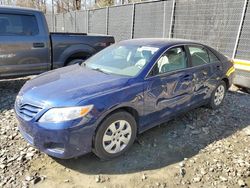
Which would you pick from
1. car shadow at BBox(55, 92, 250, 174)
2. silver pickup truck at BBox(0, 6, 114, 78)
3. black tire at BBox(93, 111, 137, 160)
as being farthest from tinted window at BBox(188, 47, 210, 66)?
silver pickup truck at BBox(0, 6, 114, 78)

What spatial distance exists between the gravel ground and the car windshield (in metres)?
1.12

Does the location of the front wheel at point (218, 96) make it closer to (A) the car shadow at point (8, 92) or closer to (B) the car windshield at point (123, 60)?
(B) the car windshield at point (123, 60)

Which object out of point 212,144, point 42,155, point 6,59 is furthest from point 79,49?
point 212,144

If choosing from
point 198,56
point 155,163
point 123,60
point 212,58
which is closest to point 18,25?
point 123,60

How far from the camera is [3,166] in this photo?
3.10m

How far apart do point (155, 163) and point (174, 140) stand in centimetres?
74

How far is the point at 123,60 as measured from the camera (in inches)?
153

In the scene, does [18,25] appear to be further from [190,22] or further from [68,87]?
[190,22]

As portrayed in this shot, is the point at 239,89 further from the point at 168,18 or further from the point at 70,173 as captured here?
the point at 70,173

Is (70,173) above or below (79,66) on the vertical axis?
below

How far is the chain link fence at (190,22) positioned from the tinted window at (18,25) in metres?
5.02

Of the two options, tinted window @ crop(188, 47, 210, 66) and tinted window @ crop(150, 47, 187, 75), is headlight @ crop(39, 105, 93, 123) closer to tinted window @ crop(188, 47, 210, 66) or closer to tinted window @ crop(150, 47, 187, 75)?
tinted window @ crop(150, 47, 187, 75)

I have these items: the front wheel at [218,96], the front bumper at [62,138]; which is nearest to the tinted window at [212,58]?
the front wheel at [218,96]

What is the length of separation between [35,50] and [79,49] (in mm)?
1120
